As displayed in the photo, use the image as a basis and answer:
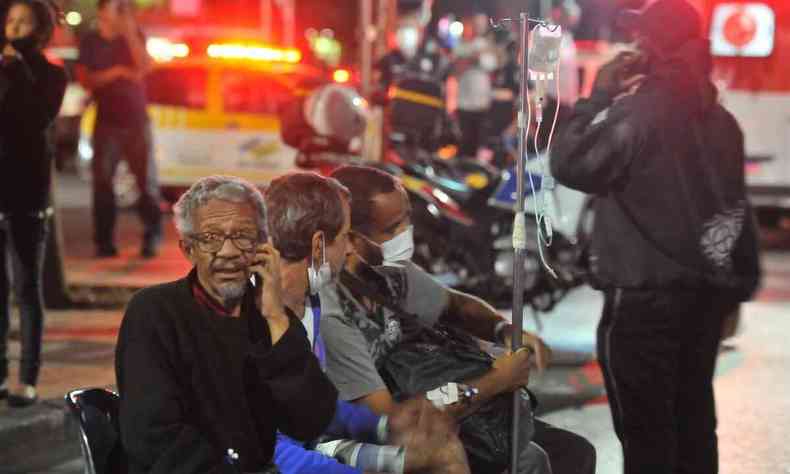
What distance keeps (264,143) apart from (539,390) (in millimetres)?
9188

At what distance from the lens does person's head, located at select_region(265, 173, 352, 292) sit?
3.65 metres

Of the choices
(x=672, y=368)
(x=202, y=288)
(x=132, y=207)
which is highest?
(x=202, y=288)

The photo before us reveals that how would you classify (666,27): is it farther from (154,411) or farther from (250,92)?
(250,92)

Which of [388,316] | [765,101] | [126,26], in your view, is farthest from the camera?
[765,101]

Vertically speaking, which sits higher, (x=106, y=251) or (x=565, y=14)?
(x=565, y=14)

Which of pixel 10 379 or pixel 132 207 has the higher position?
pixel 10 379

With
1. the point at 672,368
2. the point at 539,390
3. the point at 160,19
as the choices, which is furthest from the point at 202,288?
the point at 160,19

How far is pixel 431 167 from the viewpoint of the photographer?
10133 mm

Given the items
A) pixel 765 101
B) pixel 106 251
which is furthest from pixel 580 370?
pixel 765 101

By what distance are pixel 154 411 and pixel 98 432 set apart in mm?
207

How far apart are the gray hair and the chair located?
455 millimetres

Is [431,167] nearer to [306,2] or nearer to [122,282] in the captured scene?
[122,282]

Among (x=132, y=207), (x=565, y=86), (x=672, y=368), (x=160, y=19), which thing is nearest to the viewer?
(x=672, y=368)

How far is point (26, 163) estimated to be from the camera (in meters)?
6.05
